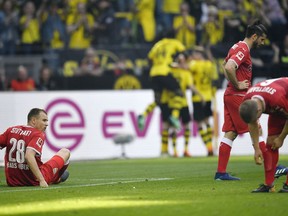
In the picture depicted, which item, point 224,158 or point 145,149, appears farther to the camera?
point 145,149

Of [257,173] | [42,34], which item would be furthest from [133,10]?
A: [257,173]

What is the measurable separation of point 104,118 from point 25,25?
12.9 ft

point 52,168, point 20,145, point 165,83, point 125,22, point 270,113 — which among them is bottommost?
point 52,168

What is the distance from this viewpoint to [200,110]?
23.5m

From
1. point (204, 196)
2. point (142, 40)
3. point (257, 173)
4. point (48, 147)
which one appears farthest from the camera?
point (142, 40)

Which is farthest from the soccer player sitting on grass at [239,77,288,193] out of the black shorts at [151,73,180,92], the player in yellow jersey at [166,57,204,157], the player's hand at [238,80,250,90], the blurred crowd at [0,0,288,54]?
the blurred crowd at [0,0,288,54]

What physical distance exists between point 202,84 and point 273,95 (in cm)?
1295

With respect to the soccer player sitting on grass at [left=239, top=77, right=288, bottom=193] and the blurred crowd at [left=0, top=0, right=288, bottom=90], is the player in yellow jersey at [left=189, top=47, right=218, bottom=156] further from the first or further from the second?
the soccer player sitting on grass at [left=239, top=77, right=288, bottom=193]

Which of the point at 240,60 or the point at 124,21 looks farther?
the point at 124,21

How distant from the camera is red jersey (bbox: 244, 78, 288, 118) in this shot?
10.8 meters

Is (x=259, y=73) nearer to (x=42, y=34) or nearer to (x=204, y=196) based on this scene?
(x=42, y=34)

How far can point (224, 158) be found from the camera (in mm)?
14445

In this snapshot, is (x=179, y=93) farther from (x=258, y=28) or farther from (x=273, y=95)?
(x=273, y=95)

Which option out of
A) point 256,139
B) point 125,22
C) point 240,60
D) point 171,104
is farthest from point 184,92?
point 256,139
